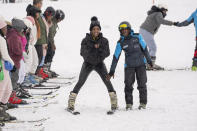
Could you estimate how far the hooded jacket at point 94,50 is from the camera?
6199 millimetres

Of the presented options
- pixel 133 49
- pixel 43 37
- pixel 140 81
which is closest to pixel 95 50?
pixel 133 49

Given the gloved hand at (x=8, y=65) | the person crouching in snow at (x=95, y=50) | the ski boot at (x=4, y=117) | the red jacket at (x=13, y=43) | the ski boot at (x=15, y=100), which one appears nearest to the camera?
the ski boot at (x=4, y=117)

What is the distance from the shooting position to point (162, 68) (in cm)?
1141

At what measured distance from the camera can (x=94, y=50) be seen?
246 inches

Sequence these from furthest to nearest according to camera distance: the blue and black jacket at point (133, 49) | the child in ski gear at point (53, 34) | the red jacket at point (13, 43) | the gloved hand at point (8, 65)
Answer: the child in ski gear at point (53, 34) < the red jacket at point (13, 43) < the blue and black jacket at point (133, 49) < the gloved hand at point (8, 65)

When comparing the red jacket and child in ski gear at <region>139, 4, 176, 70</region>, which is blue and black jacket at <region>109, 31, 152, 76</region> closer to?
the red jacket

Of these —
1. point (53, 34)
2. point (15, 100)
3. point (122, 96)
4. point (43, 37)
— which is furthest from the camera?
point (53, 34)

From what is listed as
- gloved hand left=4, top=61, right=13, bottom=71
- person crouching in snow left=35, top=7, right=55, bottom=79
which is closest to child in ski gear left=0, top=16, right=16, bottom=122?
gloved hand left=4, top=61, right=13, bottom=71

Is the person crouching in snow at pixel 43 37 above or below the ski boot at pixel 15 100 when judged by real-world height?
above

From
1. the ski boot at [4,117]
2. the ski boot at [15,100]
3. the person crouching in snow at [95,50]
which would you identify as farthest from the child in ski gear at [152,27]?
the ski boot at [4,117]

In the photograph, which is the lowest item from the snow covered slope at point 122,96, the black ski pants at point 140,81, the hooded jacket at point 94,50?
the snow covered slope at point 122,96

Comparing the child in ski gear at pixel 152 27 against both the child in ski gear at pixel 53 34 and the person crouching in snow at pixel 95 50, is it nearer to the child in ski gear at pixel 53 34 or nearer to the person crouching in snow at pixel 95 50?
the child in ski gear at pixel 53 34

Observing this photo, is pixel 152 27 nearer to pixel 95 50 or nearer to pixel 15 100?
pixel 95 50

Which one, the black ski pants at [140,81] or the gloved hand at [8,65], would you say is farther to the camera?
the black ski pants at [140,81]
